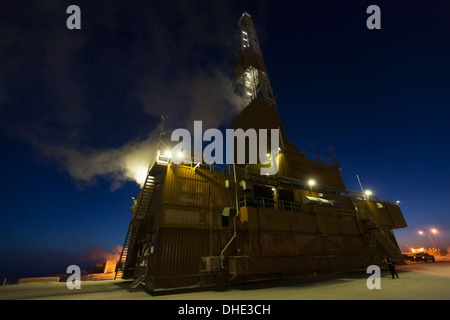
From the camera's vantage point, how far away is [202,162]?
55.7ft

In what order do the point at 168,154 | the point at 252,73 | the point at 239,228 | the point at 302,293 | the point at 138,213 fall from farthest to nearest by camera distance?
1. the point at 252,73
2. the point at 138,213
3. the point at 168,154
4. the point at 239,228
5. the point at 302,293

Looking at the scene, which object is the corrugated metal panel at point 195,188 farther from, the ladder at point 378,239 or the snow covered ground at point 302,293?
the ladder at point 378,239

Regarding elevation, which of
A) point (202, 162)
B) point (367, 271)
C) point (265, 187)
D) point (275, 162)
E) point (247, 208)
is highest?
point (275, 162)

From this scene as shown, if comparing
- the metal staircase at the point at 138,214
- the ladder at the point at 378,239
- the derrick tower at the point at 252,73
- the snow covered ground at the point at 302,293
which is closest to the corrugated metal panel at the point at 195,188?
the metal staircase at the point at 138,214

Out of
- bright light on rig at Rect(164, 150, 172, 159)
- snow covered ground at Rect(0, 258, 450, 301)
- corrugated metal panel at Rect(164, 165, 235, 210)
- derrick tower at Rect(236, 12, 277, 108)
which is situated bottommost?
snow covered ground at Rect(0, 258, 450, 301)

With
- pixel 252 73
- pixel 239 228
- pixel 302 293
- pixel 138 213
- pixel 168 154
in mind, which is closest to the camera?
pixel 302 293

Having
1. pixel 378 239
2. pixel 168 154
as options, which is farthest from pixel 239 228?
pixel 378 239

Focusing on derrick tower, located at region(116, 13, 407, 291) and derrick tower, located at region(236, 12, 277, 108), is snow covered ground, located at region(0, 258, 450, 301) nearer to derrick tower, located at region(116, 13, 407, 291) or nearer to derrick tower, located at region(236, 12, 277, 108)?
derrick tower, located at region(116, 13, 407, 291)

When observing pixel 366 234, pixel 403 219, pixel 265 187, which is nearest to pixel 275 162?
pixel 265 187

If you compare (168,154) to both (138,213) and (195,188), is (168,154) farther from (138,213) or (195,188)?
(138,213)

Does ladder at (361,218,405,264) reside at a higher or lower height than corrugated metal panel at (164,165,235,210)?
lower

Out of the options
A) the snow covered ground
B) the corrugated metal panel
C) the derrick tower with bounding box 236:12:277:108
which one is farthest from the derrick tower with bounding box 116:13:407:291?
the derrick tower with bounding box 236:12:277:108
